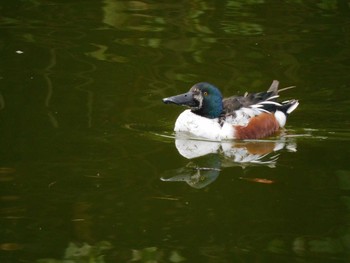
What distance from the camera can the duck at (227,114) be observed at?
404 inches

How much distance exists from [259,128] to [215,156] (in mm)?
1036

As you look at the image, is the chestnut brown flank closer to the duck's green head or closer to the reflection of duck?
the reflection of duck

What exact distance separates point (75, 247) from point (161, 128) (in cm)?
338

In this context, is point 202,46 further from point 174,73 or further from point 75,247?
point 75,247

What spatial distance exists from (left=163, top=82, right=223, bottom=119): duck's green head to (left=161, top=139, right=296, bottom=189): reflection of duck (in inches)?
16.0

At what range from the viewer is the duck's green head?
1029 centimetres

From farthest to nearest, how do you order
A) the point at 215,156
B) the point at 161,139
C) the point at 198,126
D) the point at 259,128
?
the point at 259,128
the point at 198,126
the point at 161,139
the point at 215,156

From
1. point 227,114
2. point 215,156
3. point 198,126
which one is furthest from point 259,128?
point 215,156

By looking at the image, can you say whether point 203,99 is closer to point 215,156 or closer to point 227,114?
point 227,114

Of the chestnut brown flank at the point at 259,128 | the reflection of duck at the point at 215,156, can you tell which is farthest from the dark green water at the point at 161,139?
the chestnut brown flank at the point at 259,128

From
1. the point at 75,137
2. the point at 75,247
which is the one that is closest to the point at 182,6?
the point at 75,137

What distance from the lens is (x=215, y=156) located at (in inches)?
377

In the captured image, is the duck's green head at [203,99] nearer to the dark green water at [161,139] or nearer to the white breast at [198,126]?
the white breast at [198,126]

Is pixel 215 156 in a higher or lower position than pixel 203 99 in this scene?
lower
